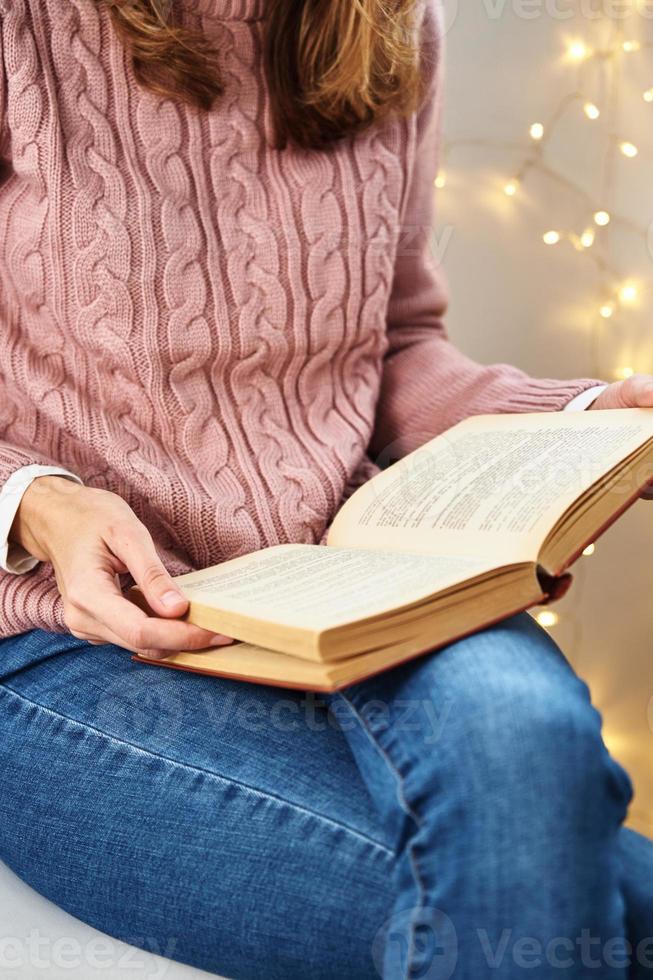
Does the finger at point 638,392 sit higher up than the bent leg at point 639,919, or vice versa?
the finger at point 638,392

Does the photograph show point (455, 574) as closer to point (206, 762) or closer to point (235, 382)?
point (206, 762)

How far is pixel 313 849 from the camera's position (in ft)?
1.97

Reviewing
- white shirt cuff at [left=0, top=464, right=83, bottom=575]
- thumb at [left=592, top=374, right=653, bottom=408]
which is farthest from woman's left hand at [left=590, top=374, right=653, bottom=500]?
white shirt cuff at [left=0, top=464, right=83, bottom=575]

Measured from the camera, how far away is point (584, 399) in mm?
877

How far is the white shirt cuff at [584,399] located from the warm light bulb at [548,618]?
0.52 meters

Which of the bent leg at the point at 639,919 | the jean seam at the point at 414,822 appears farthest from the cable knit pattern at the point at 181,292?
the bent leg at the point at 639,919

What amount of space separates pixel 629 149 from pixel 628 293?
18cm

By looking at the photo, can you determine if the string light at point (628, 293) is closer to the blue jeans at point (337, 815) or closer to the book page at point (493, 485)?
the book page at point (493, 485)

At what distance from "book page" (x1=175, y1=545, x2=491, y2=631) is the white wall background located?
0.73 metres

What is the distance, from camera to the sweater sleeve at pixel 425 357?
96cm

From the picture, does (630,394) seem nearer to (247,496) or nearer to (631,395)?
(631,395)

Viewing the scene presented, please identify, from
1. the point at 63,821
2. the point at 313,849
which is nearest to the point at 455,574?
the point at 313,849

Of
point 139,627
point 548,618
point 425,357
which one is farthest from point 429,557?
point 548,618

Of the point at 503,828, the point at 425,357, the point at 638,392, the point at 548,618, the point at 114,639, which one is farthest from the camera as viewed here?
the point at 548,618
